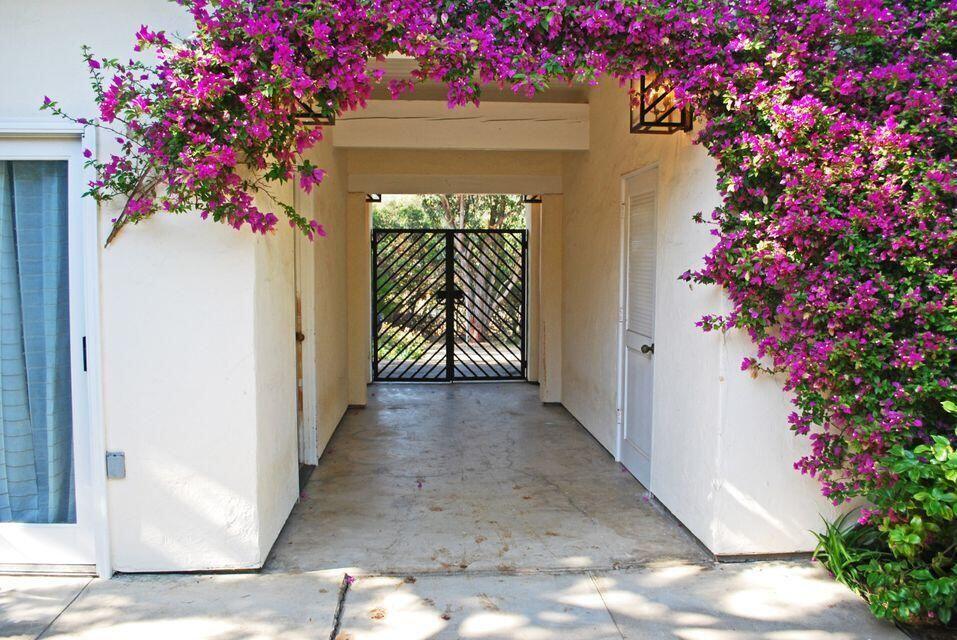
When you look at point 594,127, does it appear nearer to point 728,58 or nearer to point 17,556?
point 728,58

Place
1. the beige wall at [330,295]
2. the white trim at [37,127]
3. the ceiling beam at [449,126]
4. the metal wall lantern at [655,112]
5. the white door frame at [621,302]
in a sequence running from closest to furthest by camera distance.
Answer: the white trim at [37,127] < the metal wall lantern at [655,112] < the white door frame at [621,302] < the beige wall at [330,295] < the ceiling beam at [449,126]

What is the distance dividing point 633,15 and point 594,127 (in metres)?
2.83

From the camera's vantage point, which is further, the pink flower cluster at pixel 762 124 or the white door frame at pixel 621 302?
the white door frame at pixel 621 302

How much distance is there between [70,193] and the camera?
3.13m

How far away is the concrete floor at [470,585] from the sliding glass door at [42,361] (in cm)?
24

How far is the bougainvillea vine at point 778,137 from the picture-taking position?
2.73 m

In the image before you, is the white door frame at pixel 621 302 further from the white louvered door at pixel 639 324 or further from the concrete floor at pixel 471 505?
the concrete floor at pixel 471 505

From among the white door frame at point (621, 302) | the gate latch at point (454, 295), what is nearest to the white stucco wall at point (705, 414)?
the white door frame at point (621, 302)

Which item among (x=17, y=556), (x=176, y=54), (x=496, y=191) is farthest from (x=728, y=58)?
(x=496, y=191)

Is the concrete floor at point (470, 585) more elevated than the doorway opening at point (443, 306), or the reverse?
the doorway opening at point (443, 306)

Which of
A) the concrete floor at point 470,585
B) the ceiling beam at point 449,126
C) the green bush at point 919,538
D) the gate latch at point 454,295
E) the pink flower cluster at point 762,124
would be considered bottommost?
the concrete floor at point 470,585

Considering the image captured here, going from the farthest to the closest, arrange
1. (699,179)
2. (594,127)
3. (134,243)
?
(594,127) < (699,179) < (134,243)

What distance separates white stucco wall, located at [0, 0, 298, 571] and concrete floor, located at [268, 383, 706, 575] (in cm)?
48

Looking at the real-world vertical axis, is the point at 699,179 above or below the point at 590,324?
above
